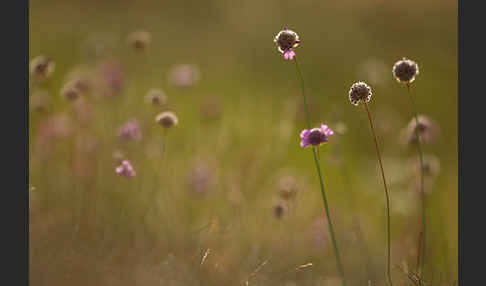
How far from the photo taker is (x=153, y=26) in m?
7.30

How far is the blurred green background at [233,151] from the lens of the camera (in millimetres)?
2037

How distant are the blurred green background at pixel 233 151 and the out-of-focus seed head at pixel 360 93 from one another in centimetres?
60

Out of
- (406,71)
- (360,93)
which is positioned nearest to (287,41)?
(360,93)

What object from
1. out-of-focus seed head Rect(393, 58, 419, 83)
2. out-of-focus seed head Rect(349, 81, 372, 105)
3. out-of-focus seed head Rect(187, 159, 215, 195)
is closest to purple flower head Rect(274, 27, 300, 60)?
out-of-focus seed head Rect(349, 81, 372, 105)

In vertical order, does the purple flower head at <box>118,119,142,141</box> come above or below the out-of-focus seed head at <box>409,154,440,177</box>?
above

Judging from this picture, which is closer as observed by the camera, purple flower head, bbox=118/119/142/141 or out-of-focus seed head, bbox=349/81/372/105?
out-of-focus seed head, bbox=349/81/372/105

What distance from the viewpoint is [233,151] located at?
3619mm

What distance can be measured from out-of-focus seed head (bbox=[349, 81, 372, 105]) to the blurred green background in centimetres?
60

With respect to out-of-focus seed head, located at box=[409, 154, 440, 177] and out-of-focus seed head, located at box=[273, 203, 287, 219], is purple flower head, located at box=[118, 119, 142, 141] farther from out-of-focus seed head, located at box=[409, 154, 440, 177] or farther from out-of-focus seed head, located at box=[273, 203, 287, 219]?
out-of-focus seed head, located at box=[409, 154, 440, 177]

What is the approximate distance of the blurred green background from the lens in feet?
6.68

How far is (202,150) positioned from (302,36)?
13.8ft

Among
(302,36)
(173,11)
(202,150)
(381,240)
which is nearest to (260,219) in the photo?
(202,150)

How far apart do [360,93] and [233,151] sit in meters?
2.04

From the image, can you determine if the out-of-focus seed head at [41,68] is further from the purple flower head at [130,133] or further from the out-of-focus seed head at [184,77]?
the out-of-focus seed head at [184,77]
